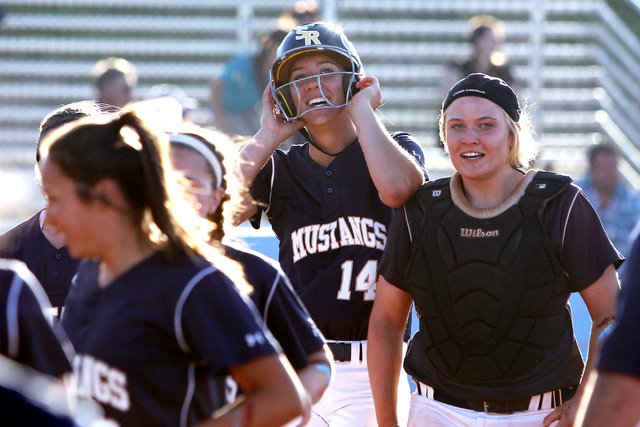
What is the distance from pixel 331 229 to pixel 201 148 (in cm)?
111

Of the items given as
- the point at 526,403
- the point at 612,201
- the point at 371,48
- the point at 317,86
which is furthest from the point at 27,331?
the point at 371,48

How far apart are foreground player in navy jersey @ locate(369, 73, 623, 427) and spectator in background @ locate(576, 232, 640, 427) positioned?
59.0 inches

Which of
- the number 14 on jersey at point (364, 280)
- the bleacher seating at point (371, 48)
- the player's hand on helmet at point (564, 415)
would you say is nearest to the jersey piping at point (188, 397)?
the player's hand on helmet at point (564, 415)

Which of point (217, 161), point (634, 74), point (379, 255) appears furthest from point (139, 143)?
point (634, 74)

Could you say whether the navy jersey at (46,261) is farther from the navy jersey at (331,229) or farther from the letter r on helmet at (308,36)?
the letter r on helmet at (308,36)

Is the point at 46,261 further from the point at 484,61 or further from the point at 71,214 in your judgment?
the point at 484,61

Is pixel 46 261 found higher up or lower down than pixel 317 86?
lower down

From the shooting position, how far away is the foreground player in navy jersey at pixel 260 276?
2.78 m

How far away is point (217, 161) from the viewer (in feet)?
10.4

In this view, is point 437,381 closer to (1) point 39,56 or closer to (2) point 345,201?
(2) point 345,201

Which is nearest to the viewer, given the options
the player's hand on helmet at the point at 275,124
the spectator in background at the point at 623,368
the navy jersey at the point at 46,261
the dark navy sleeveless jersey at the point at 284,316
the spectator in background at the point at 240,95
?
the spectator in background at the point at 623,368

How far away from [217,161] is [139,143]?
649mm

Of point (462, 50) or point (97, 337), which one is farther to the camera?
point (462, 50)

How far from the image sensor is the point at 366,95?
4.11 meters
